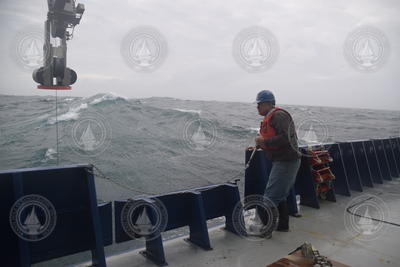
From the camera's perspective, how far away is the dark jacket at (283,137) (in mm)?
3150

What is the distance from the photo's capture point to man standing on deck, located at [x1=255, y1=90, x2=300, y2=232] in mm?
3172

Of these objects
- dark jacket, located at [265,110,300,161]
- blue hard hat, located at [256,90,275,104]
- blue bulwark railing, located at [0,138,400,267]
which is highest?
blue hard hat, located at [256,90,275,104]

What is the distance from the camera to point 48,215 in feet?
7.86

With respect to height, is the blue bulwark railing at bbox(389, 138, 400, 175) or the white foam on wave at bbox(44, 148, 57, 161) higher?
the white foam on wave at bbox(44, 148, 57, 161)

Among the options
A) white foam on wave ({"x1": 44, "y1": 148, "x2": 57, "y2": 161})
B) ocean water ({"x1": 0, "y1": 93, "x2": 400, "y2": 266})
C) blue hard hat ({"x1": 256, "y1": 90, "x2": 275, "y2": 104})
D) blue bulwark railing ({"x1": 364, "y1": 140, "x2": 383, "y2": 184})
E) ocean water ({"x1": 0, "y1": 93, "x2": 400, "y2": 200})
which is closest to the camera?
blue hard hat ({"x1": 256, "y1": 90, "x2": 275, "y2": 104})

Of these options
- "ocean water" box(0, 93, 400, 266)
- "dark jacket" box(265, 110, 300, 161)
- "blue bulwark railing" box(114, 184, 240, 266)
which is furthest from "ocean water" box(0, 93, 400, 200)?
"dark jacket" box(265, 110, 300, 161)

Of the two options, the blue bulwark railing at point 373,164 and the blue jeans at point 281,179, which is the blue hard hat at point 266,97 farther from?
the blue bulwark railing at point 373,164

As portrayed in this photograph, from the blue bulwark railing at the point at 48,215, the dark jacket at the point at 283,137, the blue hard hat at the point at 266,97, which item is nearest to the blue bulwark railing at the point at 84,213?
the blue bulwark railing at the point at 48,215

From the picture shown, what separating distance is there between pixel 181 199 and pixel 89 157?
28.8 feet

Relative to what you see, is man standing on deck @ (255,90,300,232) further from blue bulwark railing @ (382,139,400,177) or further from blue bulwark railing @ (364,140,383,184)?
blue bulwark railing @ (382,139,400,177)

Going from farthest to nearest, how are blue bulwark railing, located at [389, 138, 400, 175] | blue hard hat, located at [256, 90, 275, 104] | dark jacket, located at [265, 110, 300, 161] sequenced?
blue bulwark railing, located at [389, 138, 400, 175]
blue hard hat, located at [256, 90, 275, 104]
dark jacket, located at [265, 110, 300, 161]

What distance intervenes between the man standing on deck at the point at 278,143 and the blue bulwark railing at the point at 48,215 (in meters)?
1.78

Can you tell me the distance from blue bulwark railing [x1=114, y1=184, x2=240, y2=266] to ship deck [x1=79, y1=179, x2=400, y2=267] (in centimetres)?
12

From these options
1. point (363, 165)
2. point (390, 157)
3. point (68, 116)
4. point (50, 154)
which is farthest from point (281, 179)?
point (68, 116)
